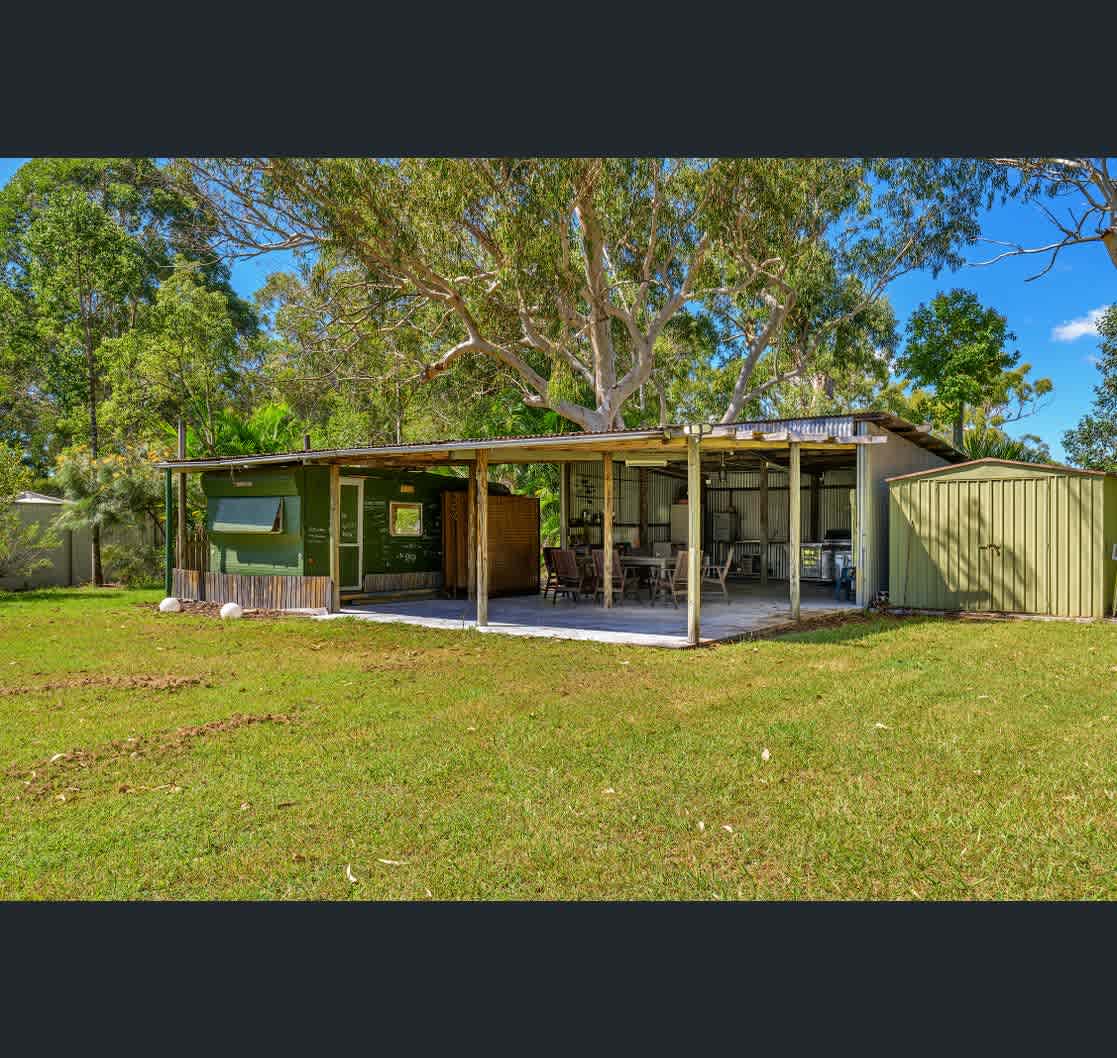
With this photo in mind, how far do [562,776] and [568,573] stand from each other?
32.6 ft

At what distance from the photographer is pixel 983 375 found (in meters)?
23.2

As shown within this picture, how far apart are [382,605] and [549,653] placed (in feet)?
19.6

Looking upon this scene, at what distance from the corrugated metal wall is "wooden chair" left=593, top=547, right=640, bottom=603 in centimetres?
386

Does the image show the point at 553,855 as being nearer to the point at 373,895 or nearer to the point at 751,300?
the point at 373,895

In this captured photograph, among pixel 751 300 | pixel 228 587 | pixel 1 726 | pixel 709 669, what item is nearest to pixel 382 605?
pixel 228 587

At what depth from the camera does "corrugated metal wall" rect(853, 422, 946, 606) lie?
14531 mm

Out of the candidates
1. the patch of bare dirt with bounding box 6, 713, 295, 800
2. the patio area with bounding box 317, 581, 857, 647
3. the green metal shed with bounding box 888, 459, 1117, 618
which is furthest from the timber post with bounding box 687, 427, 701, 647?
the green metal shed with bounding box 888, 459, 1117, 618

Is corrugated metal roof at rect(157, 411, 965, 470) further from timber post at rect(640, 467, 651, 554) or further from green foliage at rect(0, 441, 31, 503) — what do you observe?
timber post at rect(640, 467, 651, 554)

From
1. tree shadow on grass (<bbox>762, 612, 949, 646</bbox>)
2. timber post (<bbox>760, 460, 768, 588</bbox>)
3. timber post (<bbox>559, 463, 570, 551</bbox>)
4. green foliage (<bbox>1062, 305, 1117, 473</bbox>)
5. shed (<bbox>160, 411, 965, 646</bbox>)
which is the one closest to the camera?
tree shadow on grass (<bbox>762, 612, 949, 646</bbox>)

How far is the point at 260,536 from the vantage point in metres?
15.1

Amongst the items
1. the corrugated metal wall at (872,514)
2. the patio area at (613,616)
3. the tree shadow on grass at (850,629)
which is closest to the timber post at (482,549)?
the patio area at (613,616)

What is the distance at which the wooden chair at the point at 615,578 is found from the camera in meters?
14.4

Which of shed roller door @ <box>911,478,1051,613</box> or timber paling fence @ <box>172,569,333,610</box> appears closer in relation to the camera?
shed roller door @ <box>911,478,1051,613</box>

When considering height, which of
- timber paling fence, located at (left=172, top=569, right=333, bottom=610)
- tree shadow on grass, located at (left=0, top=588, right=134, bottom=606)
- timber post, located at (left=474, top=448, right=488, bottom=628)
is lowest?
tree shadow on grass, located at (left=0, top=588, right=134, bottom=606)
